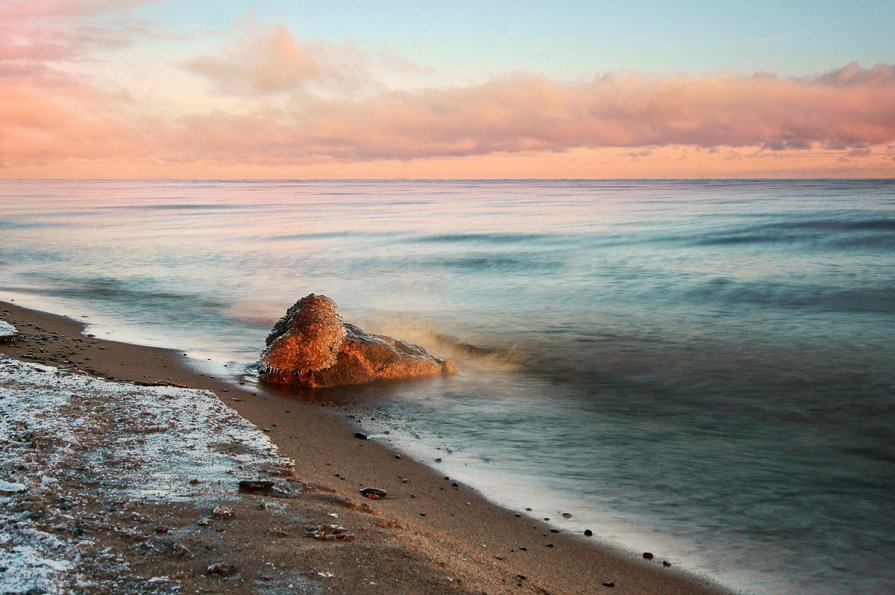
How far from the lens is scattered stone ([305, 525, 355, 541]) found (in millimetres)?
3541

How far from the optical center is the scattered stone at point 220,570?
3031mm

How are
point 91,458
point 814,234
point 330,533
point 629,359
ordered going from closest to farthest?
point 330,533 → point 91,458 → point 629,359 → point 814,234

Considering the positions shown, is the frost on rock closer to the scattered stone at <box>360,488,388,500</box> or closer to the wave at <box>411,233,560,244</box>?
the scattered stone at <box>360,488,388,500</box>

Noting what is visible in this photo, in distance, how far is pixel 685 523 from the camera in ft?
16.3

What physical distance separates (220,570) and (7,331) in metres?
7.71

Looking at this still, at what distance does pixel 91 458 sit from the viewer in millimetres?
4461

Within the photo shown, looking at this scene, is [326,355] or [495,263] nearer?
[326,355]

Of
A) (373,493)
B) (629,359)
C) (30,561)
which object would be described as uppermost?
(30,561)

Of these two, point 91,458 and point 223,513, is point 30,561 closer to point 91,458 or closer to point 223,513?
point 223,513

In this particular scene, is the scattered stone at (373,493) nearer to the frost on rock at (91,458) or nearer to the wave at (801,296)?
the frost on rock at (91,458)

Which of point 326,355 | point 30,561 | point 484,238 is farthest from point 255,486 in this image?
point 484,238

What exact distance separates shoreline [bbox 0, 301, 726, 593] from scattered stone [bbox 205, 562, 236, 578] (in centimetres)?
38

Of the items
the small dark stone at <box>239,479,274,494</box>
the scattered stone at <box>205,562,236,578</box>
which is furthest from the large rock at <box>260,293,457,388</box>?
the scattered stone at <box>205,562,236,578</box>

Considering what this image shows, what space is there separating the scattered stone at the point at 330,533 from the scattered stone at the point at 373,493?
1.13m
